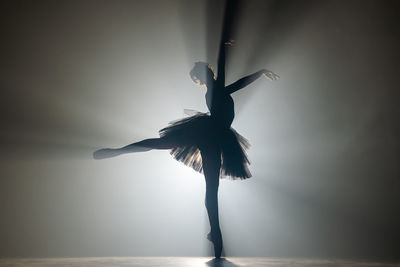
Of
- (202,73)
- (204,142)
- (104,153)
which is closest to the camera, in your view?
(104,153)

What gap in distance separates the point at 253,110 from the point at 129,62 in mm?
1586

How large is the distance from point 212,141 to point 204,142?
0.18 ft

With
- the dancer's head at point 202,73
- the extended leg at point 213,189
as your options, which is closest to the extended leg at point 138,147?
the extended leg at point 213,189

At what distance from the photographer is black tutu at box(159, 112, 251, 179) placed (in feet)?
6.80

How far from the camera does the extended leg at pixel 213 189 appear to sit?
6.37 feet

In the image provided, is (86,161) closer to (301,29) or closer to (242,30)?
(242,30)

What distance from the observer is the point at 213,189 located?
79.1 inches

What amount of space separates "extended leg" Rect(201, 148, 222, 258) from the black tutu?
0.07 m

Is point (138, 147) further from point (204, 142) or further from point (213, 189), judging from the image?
point (213, 189)

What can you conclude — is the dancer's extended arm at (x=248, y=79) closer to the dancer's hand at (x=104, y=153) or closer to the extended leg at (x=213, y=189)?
the extended leg at (x=213, y=189)

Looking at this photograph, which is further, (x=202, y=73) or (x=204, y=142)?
(x=202, y=73)

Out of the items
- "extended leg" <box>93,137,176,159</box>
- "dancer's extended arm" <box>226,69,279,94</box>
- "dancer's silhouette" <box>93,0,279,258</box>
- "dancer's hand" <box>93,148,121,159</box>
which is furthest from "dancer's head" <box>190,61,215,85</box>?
"dancer's hand" <box>93,148,121,159</box>

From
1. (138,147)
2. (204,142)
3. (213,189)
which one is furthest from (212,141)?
(138,147)

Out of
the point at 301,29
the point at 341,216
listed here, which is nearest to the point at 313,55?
the point at 301,29
